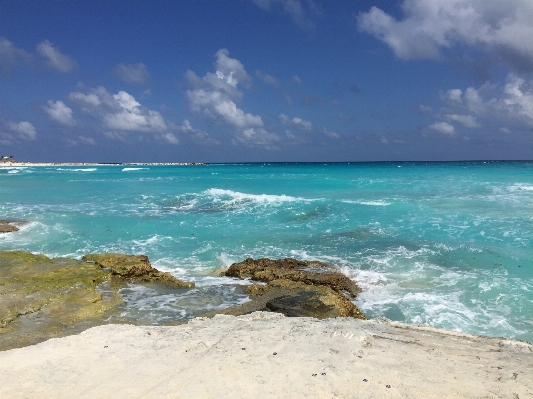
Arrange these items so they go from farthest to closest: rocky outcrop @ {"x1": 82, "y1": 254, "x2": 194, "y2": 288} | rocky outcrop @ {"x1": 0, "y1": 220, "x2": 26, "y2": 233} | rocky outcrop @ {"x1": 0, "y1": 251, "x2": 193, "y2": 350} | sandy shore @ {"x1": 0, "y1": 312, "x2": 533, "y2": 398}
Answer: rocky outcrop @ {"x1": 0, "y1": 220, "x2": 26, "y2": 233} → rocky outcrop @ {"x1": 82, "y1": 254, "x2": 194, "y2": 288} → rocky outcrop @ {"x1": 0, "y1": 251, "x2": 193, "y2": 350} → sandy shore @ {"x1": 0, "y1": 312, "x2": 533, "y2": 398}

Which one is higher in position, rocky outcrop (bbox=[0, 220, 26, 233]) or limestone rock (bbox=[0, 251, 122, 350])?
limestone rock (bbox=[0, 251, 122, 350])

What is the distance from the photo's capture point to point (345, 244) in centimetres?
1402

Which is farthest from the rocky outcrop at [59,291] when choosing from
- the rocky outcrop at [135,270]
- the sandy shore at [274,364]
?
the sandy shore at [274,364]

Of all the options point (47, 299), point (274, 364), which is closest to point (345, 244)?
point (47, 299)

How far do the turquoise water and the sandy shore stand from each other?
7.45 feet

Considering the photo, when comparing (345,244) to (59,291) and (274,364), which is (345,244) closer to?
(59,291)

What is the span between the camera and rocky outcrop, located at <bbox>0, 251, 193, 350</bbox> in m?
6.61

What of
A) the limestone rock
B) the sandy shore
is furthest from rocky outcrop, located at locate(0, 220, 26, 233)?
the sandy shore

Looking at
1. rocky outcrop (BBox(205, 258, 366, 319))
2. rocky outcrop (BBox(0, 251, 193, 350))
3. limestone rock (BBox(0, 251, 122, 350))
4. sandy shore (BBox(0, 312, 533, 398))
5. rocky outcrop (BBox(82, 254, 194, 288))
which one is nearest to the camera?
sandy shore (BBox(0, 312, 533, 398))

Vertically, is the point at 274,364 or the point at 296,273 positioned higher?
the point at 274,364

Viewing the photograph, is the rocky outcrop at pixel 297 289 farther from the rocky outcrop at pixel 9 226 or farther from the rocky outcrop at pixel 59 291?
the rocky outcrop at pixel 9 226

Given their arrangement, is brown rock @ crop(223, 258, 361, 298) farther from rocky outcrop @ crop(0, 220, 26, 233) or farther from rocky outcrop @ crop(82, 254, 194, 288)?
rocky outcrop @ crop(0, 220, 26, 233)

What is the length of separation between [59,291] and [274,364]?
638 cm

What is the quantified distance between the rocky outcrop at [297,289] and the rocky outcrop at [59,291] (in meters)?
2.01
